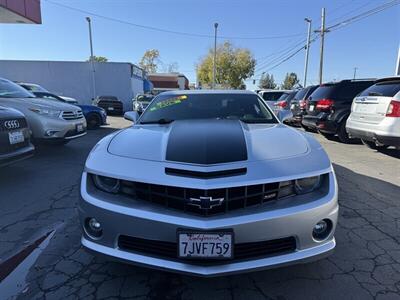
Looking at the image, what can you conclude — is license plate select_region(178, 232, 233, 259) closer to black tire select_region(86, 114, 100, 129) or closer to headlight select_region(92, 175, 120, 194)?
headlight select_region(92, 175, 120, 194)

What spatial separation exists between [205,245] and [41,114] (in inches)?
238

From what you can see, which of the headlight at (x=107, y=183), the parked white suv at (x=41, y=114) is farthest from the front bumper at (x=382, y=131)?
the parked white suv at (x=41, y=114)

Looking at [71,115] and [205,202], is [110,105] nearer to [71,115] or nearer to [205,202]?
[71,115]

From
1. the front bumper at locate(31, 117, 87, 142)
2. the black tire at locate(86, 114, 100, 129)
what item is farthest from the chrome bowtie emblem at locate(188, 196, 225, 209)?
the black tire at locate(86, 114, 100, 129)

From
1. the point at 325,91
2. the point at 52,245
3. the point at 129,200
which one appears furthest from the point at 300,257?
the point at 325,91

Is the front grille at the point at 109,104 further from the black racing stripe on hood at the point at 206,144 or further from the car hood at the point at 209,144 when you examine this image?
the black racing stripe on hood at the point at 206,144

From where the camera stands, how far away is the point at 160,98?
4395 millimetres

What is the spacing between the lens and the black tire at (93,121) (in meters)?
12.9

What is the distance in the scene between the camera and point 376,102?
6.96 metres

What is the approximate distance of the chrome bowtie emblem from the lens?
2186mm

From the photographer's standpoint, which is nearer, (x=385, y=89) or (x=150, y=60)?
(x=385, y=89)

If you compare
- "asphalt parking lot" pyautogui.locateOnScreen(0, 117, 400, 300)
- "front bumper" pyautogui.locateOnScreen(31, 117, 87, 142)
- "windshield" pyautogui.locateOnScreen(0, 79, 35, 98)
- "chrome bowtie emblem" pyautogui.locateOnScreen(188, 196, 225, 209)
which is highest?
"windshield" pyautogui.locateOnScreen(0, 79, 35, 98)

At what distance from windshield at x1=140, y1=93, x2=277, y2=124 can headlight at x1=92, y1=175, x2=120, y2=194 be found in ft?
4.32

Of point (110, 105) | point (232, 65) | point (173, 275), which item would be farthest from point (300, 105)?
point (232, 65)
